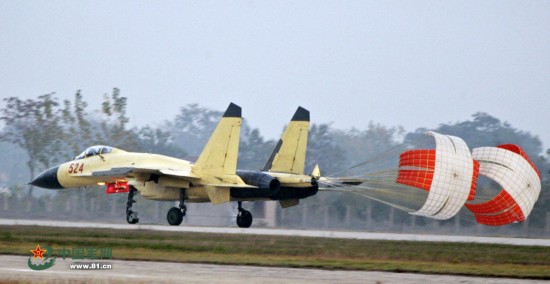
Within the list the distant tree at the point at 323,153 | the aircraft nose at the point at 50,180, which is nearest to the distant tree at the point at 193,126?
the distant tree at the point at 323,153

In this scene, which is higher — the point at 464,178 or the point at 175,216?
the point at 464,178

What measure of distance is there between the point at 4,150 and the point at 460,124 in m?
76.7

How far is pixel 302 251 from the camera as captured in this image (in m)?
23.0

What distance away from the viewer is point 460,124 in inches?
2756

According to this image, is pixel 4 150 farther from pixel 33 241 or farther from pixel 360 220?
pixel 33 241

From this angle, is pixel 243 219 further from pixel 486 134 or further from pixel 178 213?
pixel 486 134

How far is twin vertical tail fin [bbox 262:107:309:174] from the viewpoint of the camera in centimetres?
3291

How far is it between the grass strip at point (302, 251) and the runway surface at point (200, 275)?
3.18ft

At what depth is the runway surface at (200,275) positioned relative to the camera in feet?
53.5

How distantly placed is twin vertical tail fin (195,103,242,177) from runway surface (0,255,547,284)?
1166 cm

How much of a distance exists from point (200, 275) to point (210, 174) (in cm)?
1445

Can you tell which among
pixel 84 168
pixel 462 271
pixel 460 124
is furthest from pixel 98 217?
pixel 460 124

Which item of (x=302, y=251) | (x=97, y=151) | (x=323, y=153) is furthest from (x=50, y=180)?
(x=323, y=153)

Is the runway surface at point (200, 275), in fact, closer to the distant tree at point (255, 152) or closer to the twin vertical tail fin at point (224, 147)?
the twin vertical tail fin at point (224, 147)
